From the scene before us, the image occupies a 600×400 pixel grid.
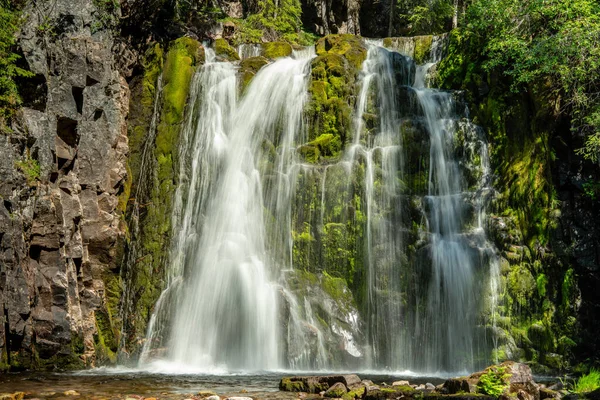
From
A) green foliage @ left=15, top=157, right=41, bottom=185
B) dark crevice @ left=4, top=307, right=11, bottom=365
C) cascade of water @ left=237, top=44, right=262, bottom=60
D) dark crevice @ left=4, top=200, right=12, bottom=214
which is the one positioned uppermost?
cascade of water @ left=237, top=44, right=262, bottom=60

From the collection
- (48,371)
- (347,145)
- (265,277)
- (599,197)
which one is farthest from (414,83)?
(48,371)

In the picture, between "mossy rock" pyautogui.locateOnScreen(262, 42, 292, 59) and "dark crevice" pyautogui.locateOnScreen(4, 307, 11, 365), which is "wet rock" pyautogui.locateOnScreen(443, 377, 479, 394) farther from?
"mossy rock" pyautogui.locateOnScreen(262, 42, 292, 59)

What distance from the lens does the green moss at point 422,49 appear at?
19812mm

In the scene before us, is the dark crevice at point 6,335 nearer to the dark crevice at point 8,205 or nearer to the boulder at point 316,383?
the dark crevice at point 8,205

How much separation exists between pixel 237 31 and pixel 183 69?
5.50m

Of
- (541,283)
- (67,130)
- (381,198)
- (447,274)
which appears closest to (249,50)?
(67,130)

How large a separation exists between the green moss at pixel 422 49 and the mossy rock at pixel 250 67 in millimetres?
5314

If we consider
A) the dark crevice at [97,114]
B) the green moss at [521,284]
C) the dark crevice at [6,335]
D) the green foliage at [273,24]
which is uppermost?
the green foliage at [273,24]

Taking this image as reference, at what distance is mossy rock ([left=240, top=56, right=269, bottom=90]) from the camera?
58.1 ft

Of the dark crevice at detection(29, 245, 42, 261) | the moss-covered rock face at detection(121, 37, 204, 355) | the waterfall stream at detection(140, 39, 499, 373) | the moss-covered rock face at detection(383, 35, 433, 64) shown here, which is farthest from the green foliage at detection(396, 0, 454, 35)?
the dark crevice at detection(29, 245, 42, 261)

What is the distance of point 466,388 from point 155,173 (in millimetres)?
10732

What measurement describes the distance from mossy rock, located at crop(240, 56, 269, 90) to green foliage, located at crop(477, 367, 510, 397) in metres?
11.8

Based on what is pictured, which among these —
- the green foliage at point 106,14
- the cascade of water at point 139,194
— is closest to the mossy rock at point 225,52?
the cascade of water at point 139,194

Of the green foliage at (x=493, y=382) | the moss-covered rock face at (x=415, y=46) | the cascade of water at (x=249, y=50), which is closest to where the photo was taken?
the green foliage at (x=493, y=382)
